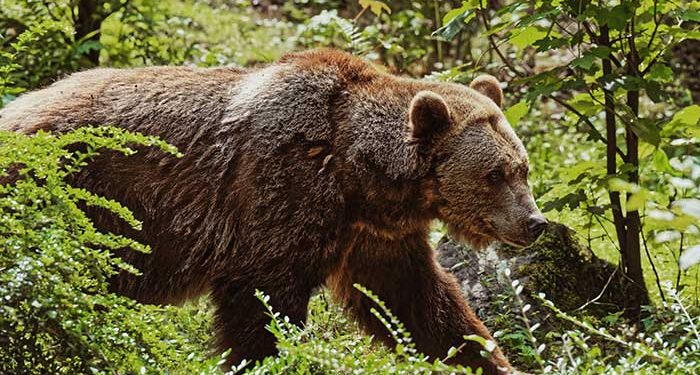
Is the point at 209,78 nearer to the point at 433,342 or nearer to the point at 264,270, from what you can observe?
the point at 264,270

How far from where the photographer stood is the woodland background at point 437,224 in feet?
12.6

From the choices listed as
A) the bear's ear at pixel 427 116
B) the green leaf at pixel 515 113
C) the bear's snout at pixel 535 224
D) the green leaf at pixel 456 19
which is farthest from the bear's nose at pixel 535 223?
the green leaf at pixel 456 19

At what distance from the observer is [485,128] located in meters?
5.74

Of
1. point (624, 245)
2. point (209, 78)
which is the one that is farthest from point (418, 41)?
point (209, 78)

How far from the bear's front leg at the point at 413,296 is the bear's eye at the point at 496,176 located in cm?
64

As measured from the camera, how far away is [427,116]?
18.5 ft

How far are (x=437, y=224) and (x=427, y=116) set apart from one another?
1445mm

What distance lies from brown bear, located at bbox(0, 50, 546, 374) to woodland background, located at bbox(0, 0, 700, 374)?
244mm

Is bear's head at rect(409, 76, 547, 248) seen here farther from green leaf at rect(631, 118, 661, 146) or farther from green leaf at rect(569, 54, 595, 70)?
green leaf at rect(631, 118, 661, 146)

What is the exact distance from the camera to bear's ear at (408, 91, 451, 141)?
18.3 feet

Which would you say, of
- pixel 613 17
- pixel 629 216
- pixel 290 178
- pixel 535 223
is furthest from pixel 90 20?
pixel 535 223

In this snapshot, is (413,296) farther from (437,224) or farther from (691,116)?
(691,116)

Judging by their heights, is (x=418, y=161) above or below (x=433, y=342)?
above

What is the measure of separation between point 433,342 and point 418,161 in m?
1.16
